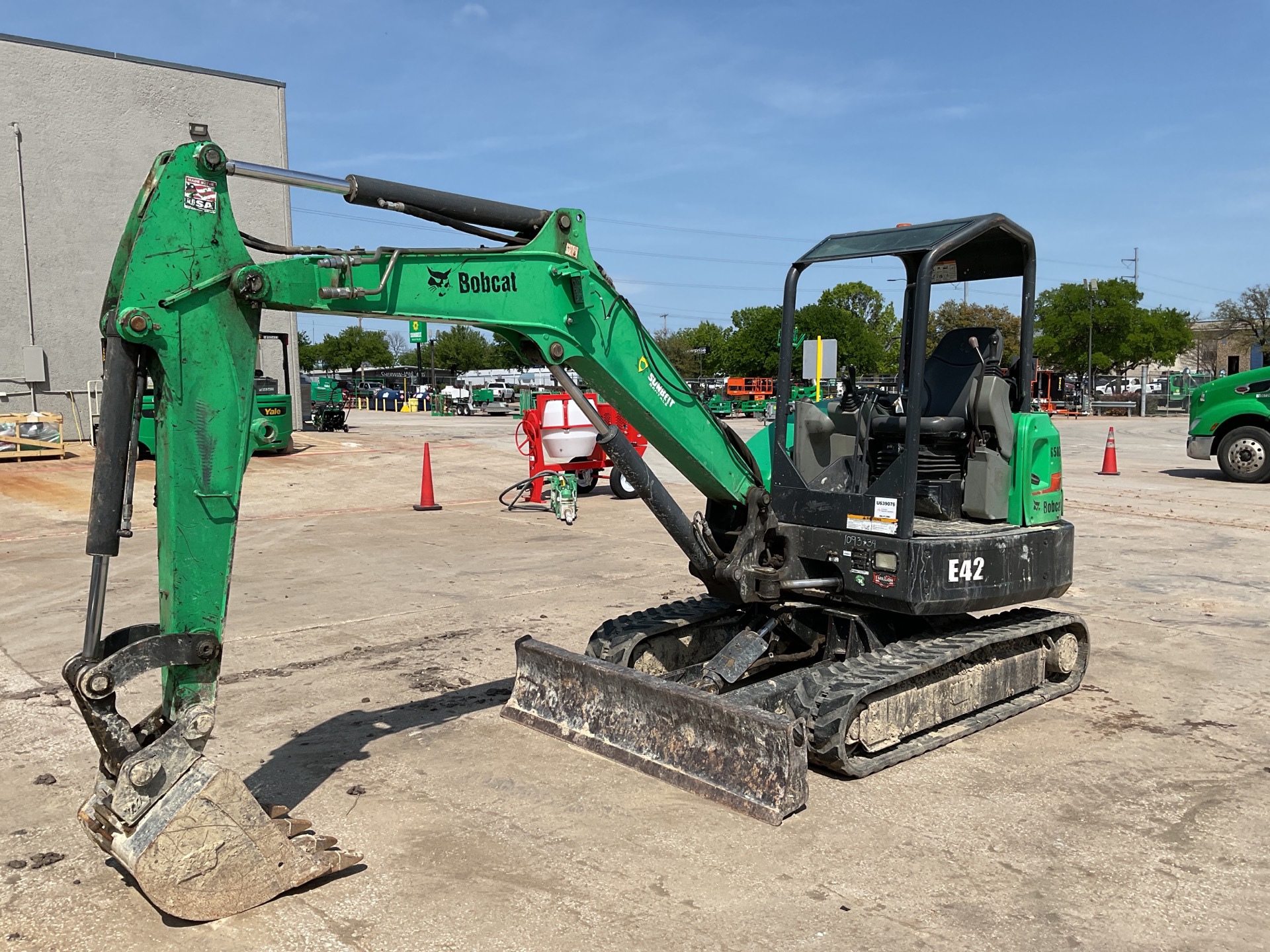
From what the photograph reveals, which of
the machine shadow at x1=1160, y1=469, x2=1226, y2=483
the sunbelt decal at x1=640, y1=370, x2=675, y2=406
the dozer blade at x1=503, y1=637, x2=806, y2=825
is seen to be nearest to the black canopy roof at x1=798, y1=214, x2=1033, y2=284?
the sunbelt decal at x1=640, y1=370, x2=675, y2=406

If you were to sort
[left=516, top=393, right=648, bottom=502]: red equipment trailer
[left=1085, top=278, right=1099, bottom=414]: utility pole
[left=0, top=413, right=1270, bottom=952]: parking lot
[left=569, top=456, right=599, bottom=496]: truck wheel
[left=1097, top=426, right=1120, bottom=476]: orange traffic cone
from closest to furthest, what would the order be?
[left=0, top=413, right=1270, bottom=952]: parking lot
[left=516, top=393, right=648, bottom=502]: red equipment trailer
[left=569, top=456, right=599, bottom=496]: truck wheel
[left=1097, top=426, right=1120, bottom=476]: orange traffic cone
[left=1085, top=278, right=1099, bottom=414]: utility pole

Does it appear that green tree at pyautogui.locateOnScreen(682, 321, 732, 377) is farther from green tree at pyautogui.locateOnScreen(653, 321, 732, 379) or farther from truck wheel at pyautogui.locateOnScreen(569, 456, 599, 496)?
truck wheel at pyautogui.locateOnScreen(569, 456, 599, 496)

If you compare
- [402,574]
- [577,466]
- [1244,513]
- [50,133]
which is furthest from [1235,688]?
[50,133]

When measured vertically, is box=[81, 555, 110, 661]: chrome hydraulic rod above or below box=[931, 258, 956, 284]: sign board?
below

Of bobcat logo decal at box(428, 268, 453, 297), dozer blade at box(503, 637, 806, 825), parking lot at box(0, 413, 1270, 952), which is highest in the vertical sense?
bobcat logo decal at box(428, 268, 453, 297)

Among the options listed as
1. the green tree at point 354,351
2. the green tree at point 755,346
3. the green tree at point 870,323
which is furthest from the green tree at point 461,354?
the green tree at point 870,323

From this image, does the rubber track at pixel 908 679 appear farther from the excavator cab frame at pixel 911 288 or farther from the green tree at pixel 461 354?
the green tree at pixel 461 354

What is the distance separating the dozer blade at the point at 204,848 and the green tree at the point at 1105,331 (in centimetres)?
6595

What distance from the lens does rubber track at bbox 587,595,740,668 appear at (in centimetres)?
629

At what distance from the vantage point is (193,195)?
4008 millimetres

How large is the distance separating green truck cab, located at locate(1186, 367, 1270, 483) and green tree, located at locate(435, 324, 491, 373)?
290ft

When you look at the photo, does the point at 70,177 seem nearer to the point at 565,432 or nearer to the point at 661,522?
the point at 565,432

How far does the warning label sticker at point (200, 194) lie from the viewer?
3994mm

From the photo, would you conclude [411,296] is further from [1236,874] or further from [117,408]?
[1236,874]
